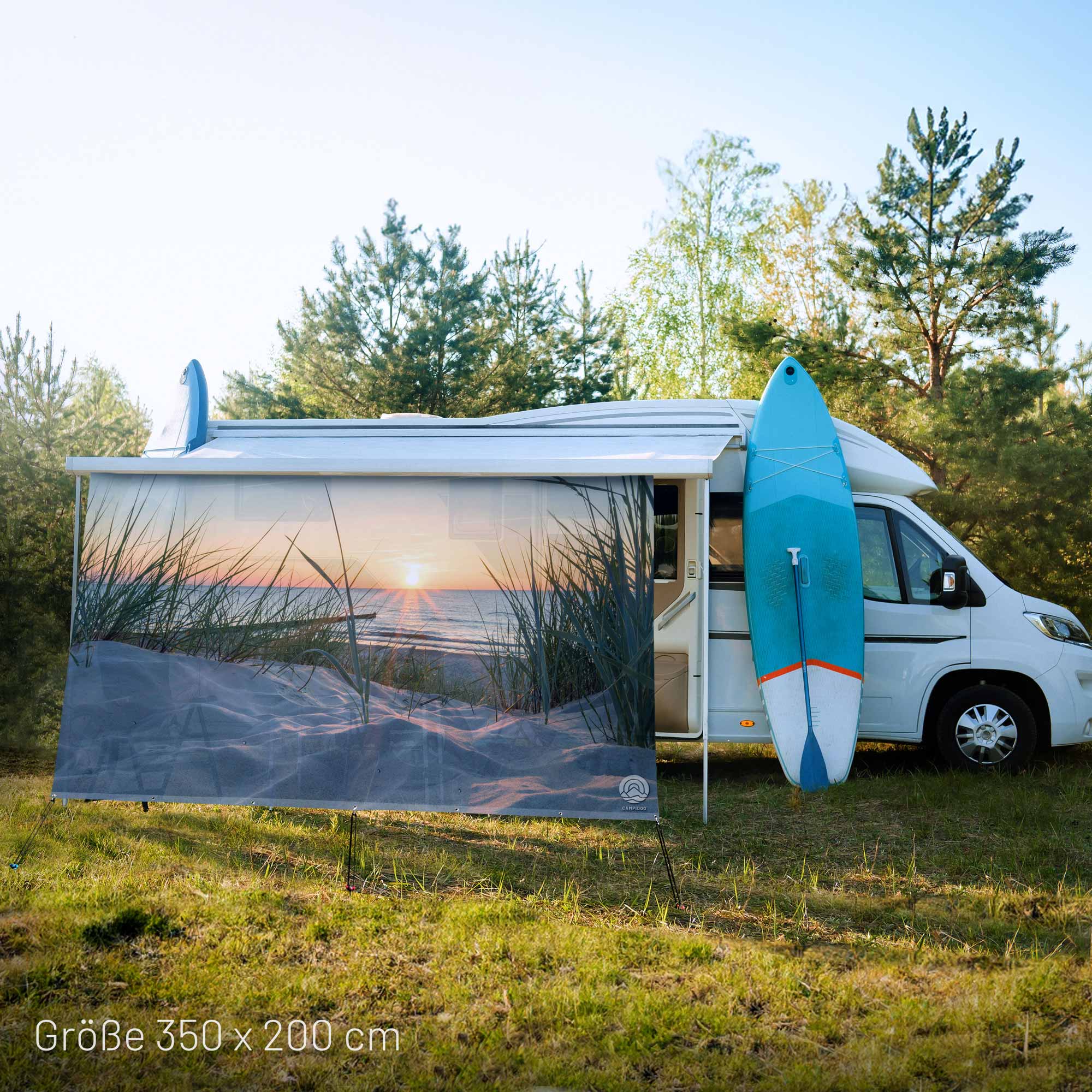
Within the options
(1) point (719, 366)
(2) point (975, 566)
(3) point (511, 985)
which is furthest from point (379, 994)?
(1) point (719, 366)

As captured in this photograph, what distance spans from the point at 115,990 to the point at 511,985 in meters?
1.39

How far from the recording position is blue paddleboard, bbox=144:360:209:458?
616 centimetres

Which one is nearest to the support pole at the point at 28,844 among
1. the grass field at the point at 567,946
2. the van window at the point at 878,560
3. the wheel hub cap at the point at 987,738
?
the grass field at the point at 567,946

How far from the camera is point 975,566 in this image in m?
6.52

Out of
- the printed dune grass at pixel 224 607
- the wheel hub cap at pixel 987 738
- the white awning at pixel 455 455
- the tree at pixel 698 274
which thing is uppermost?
the tree at pixel 698 274

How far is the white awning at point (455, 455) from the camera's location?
5.05m

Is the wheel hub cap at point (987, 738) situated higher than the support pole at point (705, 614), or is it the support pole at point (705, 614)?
the support pole at point (705, 614)

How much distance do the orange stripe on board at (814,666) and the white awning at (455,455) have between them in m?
1.41

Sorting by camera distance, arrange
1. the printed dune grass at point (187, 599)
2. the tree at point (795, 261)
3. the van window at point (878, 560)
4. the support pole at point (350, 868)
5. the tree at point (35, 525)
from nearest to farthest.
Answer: the support pole at point (350, 868)
the printed dune grass at point (187, 599)
the van window at point (878, 560)
the tree at point (35, 525)
the tree at point (795, 261)

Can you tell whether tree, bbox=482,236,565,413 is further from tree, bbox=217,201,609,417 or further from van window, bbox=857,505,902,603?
van window, bbox=857,505,902,603

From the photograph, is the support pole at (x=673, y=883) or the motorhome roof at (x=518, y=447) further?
the motorhome roof at (x=518, y=447)

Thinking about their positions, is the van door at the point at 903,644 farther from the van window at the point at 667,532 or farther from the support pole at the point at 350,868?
the support pole at the point at 350,868

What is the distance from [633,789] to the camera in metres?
4.92

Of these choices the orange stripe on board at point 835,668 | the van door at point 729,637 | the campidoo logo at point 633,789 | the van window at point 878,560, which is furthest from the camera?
the van window at point 878,560
